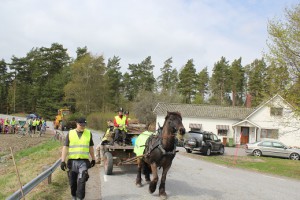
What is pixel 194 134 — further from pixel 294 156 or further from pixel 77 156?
pixel 77 156

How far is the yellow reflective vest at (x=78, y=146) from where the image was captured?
287 inches

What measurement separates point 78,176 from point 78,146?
2.05 feet

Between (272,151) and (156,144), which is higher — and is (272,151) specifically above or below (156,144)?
below

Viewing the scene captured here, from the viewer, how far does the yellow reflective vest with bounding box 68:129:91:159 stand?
728 cm

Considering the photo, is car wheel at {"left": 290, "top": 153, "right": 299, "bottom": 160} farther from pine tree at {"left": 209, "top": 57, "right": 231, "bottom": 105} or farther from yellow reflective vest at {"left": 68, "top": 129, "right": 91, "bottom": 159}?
pine tree at {"left": 209, "top": 57, "right": 231, "bottom": 105}

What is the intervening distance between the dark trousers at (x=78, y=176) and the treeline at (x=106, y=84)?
49465 millimetres

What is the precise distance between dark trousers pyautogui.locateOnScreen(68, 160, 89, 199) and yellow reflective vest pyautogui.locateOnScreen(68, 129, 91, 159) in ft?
0.42

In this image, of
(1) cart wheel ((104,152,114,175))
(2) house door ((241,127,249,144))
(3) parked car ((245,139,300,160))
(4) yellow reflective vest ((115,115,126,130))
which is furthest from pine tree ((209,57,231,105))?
(1) cart wheel ((104,152,114,175))

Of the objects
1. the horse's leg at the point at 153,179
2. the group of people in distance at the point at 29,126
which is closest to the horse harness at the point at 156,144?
the horse's leg at the point at 153,179

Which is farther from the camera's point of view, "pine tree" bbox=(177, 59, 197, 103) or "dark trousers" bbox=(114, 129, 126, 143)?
"pine tree" bbox=(177, 59, 197, 103)

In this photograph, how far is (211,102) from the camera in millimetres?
82938

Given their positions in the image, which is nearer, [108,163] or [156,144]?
[156,144]

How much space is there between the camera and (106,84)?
230 feet

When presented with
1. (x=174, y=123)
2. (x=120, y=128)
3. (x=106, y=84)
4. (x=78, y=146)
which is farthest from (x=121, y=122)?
(x=106, y=84)
